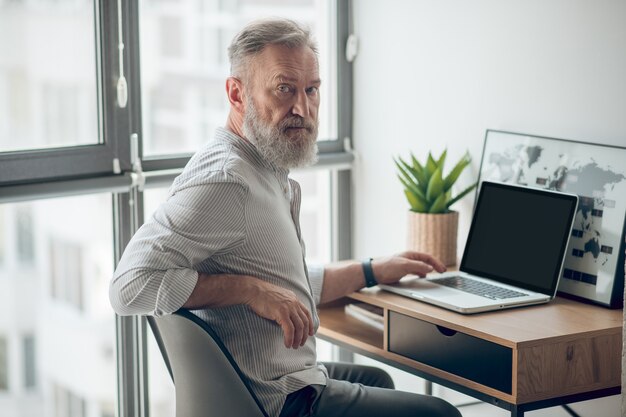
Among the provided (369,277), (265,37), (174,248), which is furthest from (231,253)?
(369,277)

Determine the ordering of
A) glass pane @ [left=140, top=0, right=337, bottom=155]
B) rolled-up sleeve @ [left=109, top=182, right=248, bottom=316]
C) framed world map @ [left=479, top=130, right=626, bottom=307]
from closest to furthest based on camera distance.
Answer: rolled-up sleeve @ [left=109, top=182, right=248, bottom=316], framed world map @ [left=479, top=130, right=626, bottom=307], glass pane @ [left=140, top=0, right=337, bottom=155]

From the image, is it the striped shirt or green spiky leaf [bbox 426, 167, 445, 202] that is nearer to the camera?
the striped shirt

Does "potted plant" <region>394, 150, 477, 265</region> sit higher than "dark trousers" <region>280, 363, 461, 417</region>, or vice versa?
"potted plant" <region>394, 150, 477, 265</region>

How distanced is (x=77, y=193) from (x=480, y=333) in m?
1.29

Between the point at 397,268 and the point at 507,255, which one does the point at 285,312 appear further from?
the point at 507,255

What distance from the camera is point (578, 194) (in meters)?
2.51

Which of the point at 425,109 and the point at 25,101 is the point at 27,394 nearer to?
the point at 25,101

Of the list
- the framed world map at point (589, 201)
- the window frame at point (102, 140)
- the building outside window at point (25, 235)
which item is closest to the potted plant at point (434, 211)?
the framed world map at point (589, 201)

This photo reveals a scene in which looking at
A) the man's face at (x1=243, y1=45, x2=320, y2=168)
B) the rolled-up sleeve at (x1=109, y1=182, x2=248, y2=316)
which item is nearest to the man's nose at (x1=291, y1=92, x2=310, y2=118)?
the man's face at (x1=243, y1=45, x2=320, y2=168)

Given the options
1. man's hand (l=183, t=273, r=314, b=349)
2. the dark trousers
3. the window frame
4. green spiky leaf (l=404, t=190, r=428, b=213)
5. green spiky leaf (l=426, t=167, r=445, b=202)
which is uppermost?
the window frame

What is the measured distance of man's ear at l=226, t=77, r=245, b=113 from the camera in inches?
89.2

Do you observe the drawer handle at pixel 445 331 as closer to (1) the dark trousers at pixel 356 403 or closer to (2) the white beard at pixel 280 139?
(1) the dark trousers at pixel 356 403

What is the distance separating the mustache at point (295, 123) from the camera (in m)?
2.24

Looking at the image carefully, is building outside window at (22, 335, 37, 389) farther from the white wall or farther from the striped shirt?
the white wall
